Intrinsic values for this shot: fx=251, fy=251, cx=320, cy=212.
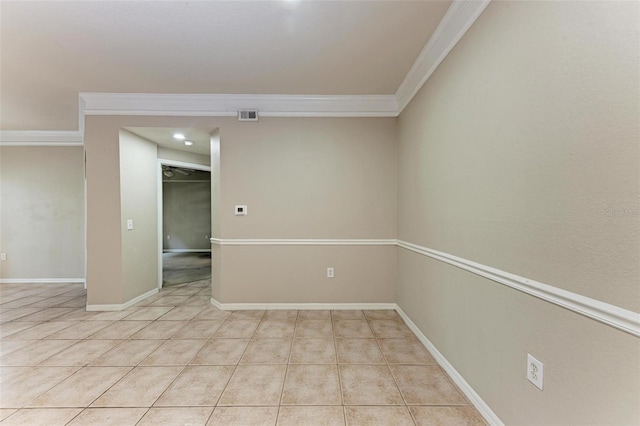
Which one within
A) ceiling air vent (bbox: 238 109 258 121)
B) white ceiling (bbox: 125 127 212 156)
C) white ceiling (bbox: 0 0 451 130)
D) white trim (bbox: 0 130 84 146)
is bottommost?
white ceiling (bbox: 125 127 212 156)

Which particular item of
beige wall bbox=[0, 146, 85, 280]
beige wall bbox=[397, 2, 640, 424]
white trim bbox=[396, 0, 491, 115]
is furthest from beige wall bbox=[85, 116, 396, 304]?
beige wall bbox=[0, 146, 85, 280]

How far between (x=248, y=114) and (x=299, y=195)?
1.16m

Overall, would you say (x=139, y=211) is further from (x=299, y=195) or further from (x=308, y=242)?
(x=308, y=242)

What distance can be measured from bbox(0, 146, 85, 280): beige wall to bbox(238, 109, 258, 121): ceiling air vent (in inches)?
139

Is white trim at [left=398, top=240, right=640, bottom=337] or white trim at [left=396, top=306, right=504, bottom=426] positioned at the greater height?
white trim at [left=398, top=240, right=640, bottom=337]

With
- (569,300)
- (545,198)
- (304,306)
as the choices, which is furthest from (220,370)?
(545,198)

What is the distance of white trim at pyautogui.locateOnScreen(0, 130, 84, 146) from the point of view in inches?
168

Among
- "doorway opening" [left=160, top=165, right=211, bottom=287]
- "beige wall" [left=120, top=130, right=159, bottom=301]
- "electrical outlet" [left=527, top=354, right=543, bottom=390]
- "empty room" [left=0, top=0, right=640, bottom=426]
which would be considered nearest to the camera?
"empty room" [left=0, top=0, right=640, bottom=426]

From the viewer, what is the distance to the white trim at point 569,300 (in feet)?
2.64

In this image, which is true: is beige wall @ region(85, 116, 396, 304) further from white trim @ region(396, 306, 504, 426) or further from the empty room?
white trim @ region(396, 306, 504, 426)

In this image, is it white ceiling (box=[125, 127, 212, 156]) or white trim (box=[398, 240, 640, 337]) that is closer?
white trim (box=[398, 240, 640, 337])

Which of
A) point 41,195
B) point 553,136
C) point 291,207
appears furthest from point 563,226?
point 41,195

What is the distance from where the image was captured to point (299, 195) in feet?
10.4

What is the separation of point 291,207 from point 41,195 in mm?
4694
